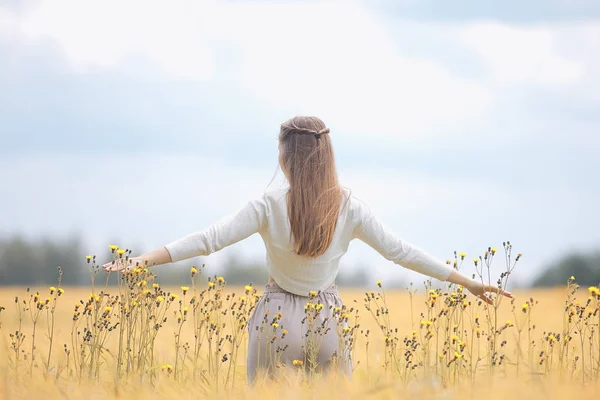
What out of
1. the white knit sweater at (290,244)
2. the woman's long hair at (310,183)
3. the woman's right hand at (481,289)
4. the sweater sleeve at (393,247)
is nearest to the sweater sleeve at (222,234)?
the white knit sweater at (290,244)

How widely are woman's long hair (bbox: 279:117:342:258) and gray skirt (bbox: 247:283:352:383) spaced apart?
374 millimetres

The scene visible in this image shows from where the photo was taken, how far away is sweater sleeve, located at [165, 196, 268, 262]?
14.1ft

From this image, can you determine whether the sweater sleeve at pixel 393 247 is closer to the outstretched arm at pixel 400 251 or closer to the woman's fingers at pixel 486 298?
the outstretched arm at pixel 400 251

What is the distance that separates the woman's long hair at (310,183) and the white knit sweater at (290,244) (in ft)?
0.24

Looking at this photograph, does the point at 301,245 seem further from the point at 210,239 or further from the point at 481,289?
the point at 481,289

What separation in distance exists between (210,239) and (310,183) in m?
0.74

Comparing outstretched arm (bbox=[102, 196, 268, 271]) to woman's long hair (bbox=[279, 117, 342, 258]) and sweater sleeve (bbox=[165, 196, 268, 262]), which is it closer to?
sweater sleeve (bbox=[165, 196, 268, 262])

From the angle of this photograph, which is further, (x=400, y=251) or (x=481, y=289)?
(x=481, y=289)

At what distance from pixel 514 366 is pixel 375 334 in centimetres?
263

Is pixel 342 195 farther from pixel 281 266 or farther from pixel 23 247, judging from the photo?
pixel 23 247

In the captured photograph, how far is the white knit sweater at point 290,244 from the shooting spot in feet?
14.2

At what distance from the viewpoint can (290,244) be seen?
4363 mm

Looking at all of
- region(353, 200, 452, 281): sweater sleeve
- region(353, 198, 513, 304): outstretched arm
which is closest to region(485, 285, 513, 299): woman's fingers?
region(353, 198, 513, 304): outstretched arm

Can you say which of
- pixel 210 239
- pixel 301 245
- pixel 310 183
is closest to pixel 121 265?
pixel 210 239
